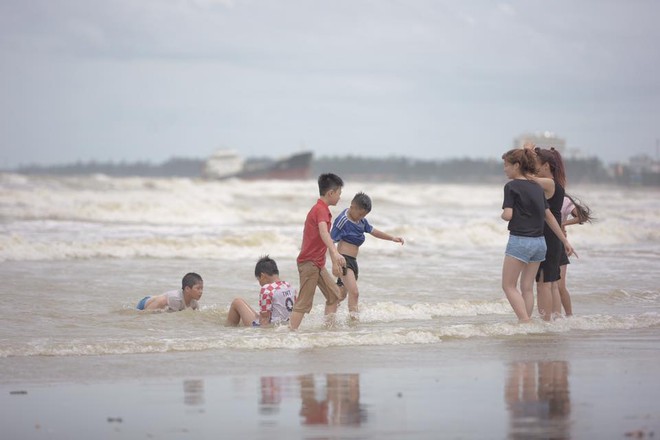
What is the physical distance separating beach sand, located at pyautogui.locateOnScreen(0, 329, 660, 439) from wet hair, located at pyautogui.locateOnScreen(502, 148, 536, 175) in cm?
160

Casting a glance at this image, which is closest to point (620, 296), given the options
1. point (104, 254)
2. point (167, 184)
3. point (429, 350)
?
point (429, 350)

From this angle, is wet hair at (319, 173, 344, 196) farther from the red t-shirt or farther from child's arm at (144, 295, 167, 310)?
child's arm at (144, 295, 167, 310)

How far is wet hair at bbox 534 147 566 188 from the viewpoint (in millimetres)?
8727

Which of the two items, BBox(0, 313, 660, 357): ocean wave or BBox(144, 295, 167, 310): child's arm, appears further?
BBox(144, 295, 167, 310): child's arm

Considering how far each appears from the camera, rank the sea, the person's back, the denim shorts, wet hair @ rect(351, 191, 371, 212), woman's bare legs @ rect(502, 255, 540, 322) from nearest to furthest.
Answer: the sea → the denim shorts → woman's bare legs @ rect(502, 255, 540, 322) → the person's back → wet hair @ rect(351, 191, 371, 212)

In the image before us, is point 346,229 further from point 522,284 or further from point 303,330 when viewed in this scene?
point 522,284

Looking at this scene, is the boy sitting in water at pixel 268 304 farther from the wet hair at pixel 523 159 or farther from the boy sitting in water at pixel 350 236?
the wet hair at pixel 523 159

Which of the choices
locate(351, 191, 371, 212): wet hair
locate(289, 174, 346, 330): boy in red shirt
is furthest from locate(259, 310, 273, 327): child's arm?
locate(351, 191, 371, 212): wet hair

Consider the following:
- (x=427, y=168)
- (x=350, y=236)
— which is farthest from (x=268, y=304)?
(x=427, y=168)

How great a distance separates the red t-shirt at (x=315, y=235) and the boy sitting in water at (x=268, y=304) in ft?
1.99

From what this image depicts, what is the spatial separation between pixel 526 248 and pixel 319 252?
71.7 inches

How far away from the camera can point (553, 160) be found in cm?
877

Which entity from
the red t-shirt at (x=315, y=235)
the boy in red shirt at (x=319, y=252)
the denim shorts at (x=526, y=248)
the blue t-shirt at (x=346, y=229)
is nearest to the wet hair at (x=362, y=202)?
the blue t-shirt at (x=346, y=229)

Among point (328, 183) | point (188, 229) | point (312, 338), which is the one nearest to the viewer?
point (312, 338)
